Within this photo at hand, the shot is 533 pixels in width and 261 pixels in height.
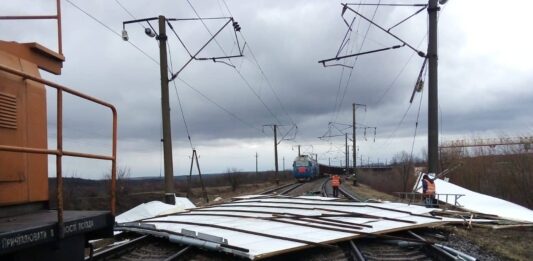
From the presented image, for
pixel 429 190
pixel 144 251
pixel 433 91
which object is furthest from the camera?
pixel 433 91

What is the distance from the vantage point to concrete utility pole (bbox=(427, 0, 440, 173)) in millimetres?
17250

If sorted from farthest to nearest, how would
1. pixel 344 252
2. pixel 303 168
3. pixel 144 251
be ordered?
pixel 303 168
pixel 144 251
pixel 344 252

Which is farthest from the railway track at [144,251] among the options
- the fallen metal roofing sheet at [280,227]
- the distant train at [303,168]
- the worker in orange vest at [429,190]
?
the distant train at [303,168]

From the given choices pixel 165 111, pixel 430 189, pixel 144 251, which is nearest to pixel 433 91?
pixel 430 189

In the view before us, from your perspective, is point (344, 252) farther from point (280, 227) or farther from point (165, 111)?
point (165, 111)

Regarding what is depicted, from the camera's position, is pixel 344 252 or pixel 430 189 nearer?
pixel 344 252

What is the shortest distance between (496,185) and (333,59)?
26453mm

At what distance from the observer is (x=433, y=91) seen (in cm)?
1723

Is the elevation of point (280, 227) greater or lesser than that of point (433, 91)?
lesser

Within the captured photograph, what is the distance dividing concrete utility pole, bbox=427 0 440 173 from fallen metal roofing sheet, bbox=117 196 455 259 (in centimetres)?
452

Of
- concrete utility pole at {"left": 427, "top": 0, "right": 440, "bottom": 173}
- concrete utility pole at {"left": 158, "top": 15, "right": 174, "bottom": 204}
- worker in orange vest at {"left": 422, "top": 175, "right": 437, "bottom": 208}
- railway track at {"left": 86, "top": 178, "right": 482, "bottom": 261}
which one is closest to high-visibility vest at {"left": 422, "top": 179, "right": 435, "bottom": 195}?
worker in orange vest at {"left": 422, "top": 175, "right": 437, "bottom": 208}

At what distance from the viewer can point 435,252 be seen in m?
8.30

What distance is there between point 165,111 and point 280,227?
37.6ft

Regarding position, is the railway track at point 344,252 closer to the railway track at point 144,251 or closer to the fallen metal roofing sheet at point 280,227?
the railway track at point 144,251
